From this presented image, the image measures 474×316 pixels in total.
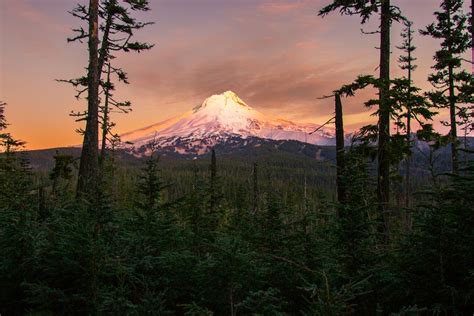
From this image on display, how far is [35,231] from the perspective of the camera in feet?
20.4

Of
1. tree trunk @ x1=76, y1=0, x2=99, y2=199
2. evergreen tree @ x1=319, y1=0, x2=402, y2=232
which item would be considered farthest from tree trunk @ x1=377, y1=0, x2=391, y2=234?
tree trunk @ x1=76, y1=0, x2=99, y2=199

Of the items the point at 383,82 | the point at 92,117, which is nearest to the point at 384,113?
the point at 383,82

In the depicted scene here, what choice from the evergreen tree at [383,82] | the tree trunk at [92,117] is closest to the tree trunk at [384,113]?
the evergreen tree at [383,82]

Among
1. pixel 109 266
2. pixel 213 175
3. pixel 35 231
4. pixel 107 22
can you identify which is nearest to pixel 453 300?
pixel 109 266

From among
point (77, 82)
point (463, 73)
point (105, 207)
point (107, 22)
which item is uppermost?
point (107, 22)

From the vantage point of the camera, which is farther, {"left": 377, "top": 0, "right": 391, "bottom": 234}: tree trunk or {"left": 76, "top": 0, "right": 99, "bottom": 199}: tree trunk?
{"left": 76, "top": 0, "right": 99, "bottom": 199}: tree trunk

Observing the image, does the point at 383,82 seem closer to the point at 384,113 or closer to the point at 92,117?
the point at 384,113

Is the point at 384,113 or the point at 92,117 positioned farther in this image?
the point at 92,117

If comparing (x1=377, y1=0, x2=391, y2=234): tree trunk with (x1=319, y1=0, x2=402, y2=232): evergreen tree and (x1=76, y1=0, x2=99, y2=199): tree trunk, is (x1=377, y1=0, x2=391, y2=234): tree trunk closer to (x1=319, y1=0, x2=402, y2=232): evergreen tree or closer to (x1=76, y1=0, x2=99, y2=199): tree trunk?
(x1=319, y1=0, x2=402, y2=232): evergreen tree

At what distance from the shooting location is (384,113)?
1277cm

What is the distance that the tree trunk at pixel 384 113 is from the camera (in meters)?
12.5

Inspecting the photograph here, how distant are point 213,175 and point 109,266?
73.2 feet

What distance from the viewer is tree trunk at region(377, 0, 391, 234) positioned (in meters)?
12.5

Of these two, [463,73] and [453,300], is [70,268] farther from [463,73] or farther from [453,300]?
[463,73]
